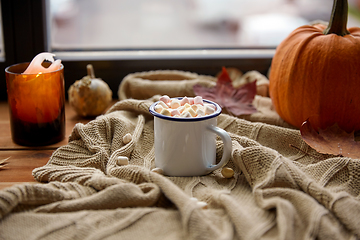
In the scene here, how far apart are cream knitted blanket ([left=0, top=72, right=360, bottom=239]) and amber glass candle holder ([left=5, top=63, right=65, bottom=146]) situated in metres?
0.10

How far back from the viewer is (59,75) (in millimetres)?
875

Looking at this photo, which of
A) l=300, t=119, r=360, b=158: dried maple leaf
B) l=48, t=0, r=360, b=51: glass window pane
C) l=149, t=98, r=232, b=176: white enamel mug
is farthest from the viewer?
l=48, t=0, r=360, b=51: glass window pane

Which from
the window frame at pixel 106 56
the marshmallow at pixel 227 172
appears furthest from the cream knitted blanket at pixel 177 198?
the window frame at pixel 106 56

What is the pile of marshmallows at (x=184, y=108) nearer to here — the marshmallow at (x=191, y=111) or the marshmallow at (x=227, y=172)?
the marshmallow at (x=191, y=111)

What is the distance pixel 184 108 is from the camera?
2.42 feet

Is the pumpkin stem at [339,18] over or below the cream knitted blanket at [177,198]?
over

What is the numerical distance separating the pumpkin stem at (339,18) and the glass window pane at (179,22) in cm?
50

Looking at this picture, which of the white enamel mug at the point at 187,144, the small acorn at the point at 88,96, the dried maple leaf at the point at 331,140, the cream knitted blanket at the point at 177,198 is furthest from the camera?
the small acorn at the point at 88,96

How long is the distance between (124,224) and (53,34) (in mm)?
961

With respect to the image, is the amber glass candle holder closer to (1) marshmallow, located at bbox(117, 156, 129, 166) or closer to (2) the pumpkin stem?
(1) marshmallow, located at bbox(117, 156, 129, 166)

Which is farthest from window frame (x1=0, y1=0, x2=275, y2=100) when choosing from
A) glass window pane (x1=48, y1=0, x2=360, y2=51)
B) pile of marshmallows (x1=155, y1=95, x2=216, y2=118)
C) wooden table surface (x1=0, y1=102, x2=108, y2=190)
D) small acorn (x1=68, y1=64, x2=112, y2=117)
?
pile of marshmallows (x1=155, y1=95, x2=216, y2=118)

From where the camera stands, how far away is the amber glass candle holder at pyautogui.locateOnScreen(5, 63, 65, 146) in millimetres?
836

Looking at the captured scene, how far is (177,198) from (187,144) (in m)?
0.14

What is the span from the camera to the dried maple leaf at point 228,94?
107cm
